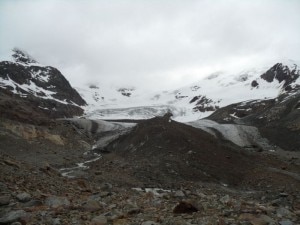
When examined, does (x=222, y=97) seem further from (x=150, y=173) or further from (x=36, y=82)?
(x=150, y=173)

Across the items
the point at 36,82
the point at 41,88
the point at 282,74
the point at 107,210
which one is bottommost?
the point at 107,210

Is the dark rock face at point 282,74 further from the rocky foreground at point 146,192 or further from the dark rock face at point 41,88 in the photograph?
the rocky foreground at point 146,192

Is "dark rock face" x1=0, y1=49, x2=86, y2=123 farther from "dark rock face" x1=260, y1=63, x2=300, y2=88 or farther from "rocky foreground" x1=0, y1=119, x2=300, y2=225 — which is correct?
"dark rock face" x1=260, y1=63, x2=300, y2=88

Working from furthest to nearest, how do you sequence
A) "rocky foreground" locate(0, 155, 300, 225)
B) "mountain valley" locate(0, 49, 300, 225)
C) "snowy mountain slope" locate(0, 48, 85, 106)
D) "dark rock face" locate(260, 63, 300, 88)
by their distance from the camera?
"dark rock face" locate(260, 63, 300, 88) → "snowy mountain slope" locate(0, 48, 85, 106) → "mountain valley" locate(0, 49, 300, 225) → "rocky foreground" locate(0, 155, 300, 225)

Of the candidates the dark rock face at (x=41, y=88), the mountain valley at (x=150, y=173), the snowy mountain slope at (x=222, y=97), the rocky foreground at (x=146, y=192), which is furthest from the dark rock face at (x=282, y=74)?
the rocky foreground at (x=146, y=192)

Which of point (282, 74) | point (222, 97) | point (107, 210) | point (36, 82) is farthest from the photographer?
point (222, 97)

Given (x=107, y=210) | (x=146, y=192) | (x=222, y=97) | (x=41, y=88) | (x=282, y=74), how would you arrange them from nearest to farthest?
(x=107, y=210)
(x=146, y=192)
(x=41, y=88)
(x=282, y=74)
(x=222, y=97)

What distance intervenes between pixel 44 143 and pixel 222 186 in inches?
1003

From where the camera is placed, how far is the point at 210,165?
89.8 feet

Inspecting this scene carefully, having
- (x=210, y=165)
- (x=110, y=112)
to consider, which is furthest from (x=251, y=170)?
(x=110, y=112)

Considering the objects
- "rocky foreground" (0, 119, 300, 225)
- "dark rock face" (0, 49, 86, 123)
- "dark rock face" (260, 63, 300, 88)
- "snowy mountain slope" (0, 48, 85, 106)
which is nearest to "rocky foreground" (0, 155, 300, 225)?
"rocky foreground" (0, 119, 300, 225)

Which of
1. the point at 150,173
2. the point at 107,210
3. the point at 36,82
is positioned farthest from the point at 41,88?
the point at 107,210

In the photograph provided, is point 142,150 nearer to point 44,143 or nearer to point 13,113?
point 44,143

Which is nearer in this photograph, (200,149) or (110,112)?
(200,149)
